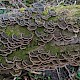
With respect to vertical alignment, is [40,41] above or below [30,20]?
below

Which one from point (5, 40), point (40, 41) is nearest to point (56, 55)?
point (40, 41)

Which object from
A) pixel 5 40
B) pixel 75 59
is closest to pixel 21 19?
pixel 5 40

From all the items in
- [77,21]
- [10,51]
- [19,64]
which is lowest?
[19,64]

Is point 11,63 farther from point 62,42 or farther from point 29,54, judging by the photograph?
point 62,42

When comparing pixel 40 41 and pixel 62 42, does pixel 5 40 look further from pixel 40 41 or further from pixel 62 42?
pixel 62 42

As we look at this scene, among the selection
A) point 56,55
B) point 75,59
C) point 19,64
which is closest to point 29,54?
point 19,64

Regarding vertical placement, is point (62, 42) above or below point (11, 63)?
above

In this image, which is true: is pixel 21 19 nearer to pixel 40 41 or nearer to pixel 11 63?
pixel 40 41
